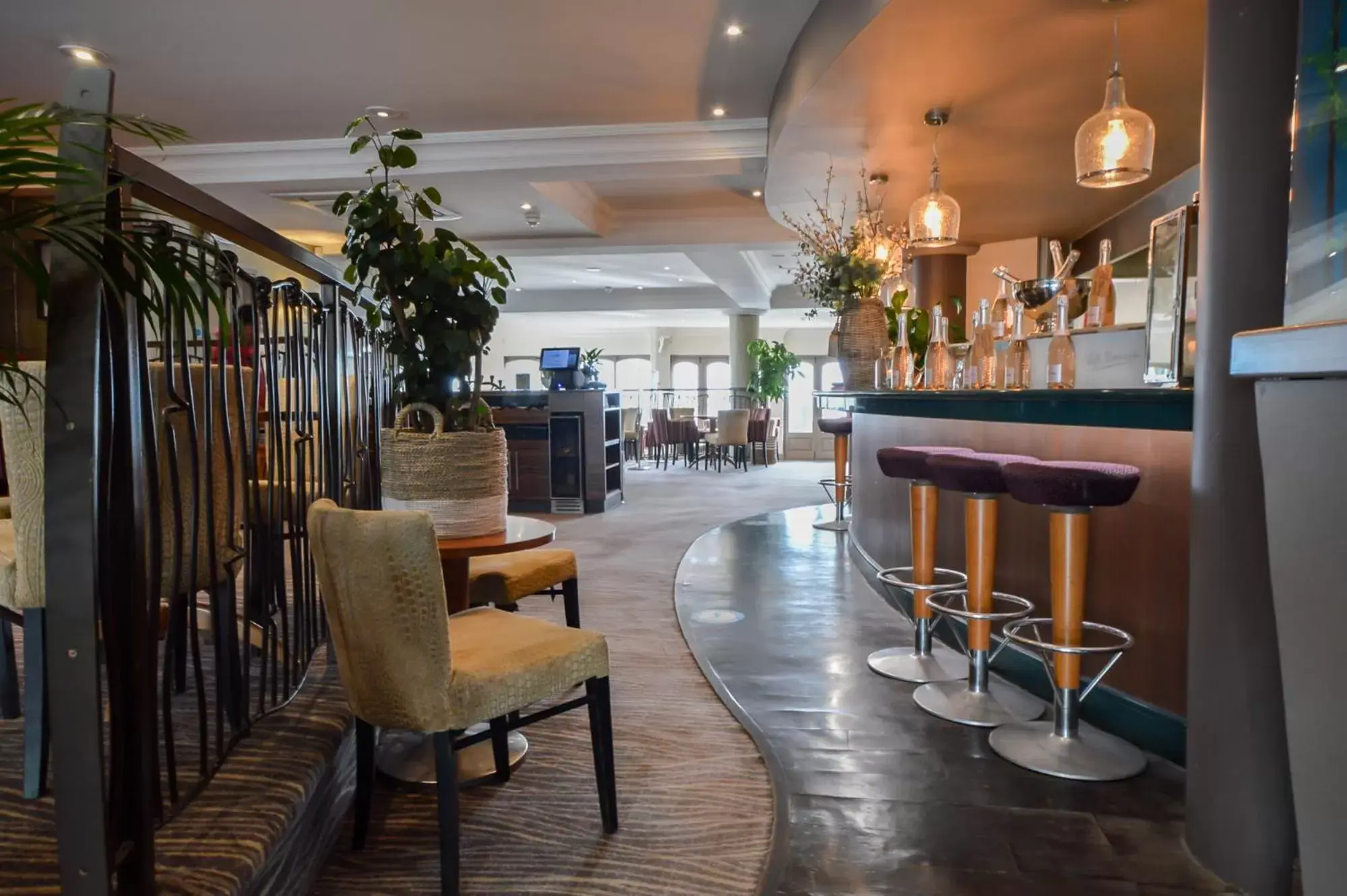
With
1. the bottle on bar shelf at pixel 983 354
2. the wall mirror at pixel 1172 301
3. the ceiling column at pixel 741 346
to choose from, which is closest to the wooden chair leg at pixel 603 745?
the wall mirror at pixel 1172 301

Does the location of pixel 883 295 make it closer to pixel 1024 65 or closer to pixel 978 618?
pixel 1024 65

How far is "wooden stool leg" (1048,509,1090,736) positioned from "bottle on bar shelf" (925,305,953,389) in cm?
140

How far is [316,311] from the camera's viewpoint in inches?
88.2

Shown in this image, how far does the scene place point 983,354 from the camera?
3400 millimetres

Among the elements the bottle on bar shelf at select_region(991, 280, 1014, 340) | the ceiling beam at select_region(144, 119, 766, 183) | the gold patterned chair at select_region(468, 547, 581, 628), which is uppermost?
the ceiling beam at select_region(144, 119, 766, 183)

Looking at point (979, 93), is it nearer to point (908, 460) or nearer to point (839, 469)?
point (908, 460)

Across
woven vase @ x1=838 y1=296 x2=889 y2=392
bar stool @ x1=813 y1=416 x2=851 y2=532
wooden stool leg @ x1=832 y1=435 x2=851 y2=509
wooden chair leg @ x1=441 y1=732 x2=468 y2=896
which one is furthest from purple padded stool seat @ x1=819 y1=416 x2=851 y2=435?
wooden chair leg @ x1=441 y1=732 x2=468 y2=896

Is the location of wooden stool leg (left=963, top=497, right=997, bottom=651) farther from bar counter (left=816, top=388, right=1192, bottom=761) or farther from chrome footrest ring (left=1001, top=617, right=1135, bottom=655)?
bar counter (left=816, top=388, right=1192, bottom=761)

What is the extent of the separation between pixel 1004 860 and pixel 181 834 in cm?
169

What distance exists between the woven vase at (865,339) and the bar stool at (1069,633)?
2.32 metres

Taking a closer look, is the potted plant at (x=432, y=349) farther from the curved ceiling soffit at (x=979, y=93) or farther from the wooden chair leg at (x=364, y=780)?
the curved ceiling soffit at (x=979, y=93)

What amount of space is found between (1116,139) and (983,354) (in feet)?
3.14

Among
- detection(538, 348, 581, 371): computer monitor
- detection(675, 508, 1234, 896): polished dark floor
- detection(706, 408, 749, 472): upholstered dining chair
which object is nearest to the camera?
detection(675, 508, 1234, 896): polished dark floor

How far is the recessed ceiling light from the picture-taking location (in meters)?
4.39
